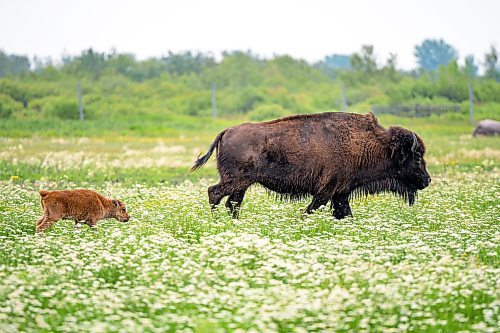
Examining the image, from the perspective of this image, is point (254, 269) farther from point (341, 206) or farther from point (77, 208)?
point (341, 206)

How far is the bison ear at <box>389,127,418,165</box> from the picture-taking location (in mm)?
12422

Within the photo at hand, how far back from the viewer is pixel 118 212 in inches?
436

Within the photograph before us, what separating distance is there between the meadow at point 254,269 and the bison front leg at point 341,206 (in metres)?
0.34

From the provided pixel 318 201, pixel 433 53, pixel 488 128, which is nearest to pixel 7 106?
pixel 488 128

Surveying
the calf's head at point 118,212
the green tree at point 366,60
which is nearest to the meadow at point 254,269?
the calf's head at point 118,212

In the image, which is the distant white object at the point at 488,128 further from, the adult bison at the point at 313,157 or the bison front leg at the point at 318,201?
the bison front leg at the point at 318,201

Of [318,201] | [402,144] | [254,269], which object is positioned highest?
[402,144]

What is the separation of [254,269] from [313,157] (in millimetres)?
4279

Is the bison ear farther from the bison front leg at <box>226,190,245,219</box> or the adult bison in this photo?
the bison front leg at <box>226,190,245,219</box>

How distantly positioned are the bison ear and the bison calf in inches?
166

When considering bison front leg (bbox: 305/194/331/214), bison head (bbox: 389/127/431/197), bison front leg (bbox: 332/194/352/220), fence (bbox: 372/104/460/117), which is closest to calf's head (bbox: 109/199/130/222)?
bison front leg (bbox: 305/194/331/214)

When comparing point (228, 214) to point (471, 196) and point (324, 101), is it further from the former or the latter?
point (324, 101)

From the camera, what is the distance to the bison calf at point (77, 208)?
10125 mm

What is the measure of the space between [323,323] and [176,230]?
3.86 metres
